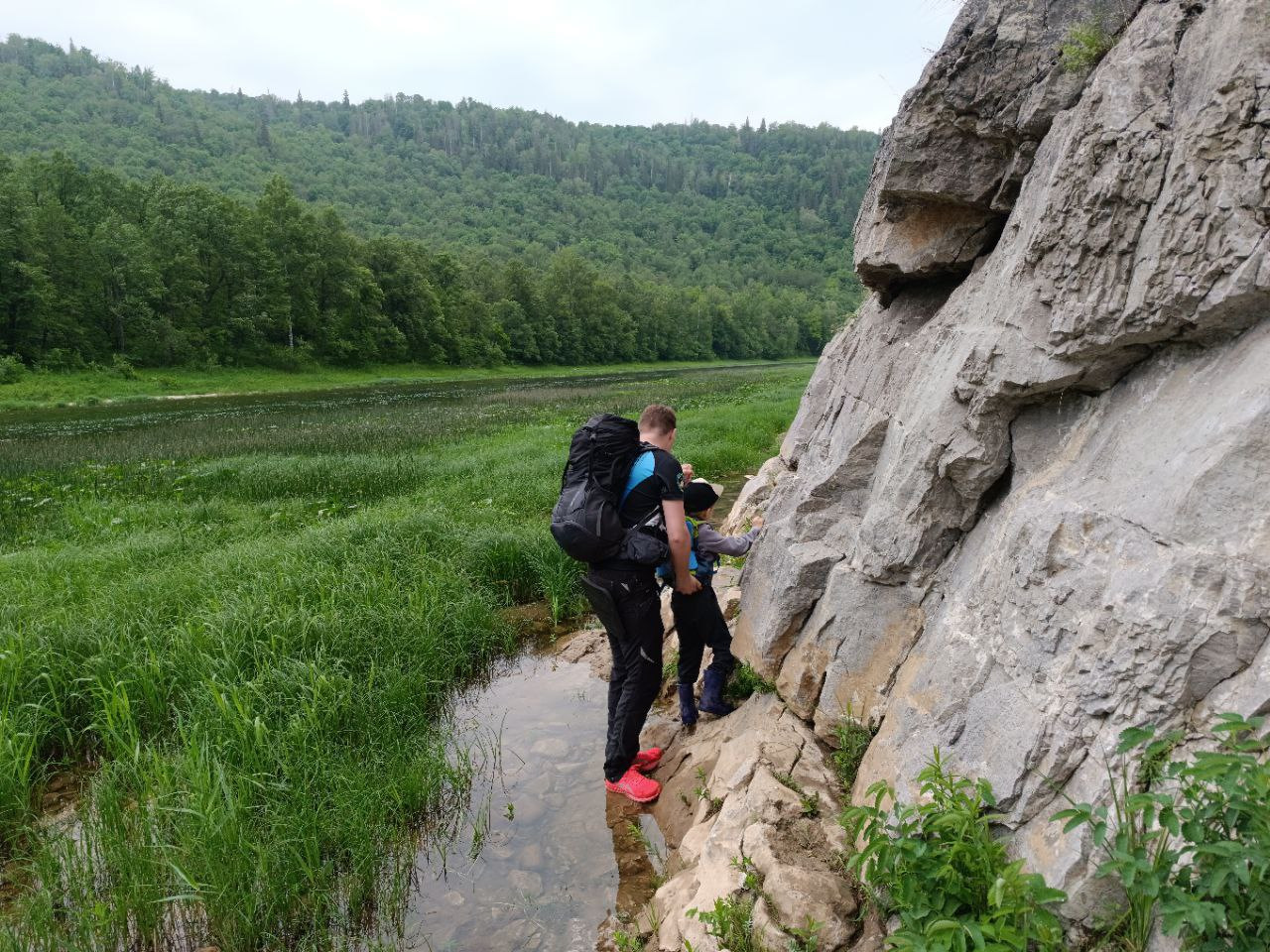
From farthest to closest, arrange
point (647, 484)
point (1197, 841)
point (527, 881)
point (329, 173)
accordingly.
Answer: point (329, 173) → point (647, 484) → point (527, 881) → point (1197, 841)

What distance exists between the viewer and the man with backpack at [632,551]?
533cm

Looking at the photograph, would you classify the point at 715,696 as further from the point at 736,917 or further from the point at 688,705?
the point at 736,917

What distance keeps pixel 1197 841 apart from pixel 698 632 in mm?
4031

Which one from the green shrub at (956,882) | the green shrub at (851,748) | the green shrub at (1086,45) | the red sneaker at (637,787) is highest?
the green shrub at (1086,45)

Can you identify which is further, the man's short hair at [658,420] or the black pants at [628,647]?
the man's short hair at [658,420]

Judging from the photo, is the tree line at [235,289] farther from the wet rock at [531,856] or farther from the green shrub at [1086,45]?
the green shrub at [1086,45]

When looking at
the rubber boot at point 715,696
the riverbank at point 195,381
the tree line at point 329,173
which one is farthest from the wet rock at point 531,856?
the tree line at point 329,173

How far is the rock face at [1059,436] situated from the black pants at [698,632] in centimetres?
46

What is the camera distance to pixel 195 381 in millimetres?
48344

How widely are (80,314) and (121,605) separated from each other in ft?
167

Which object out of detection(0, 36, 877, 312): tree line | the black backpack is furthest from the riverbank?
detection(0, 36, 877, 312): tree line

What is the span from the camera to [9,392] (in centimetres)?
3809

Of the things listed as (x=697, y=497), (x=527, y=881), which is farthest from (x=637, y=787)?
(x=697, y=497)

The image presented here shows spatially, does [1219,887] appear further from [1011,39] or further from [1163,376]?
[1011,39]
